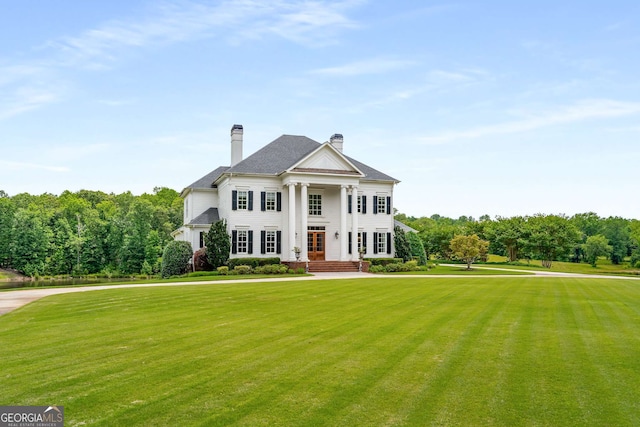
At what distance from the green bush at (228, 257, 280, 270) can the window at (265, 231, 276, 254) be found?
5.40 ft

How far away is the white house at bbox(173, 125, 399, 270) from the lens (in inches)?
1425

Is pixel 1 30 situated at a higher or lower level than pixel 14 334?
higher

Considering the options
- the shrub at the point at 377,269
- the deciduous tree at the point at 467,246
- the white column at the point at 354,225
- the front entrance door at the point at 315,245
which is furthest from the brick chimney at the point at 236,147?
the deciduous tree at the point at 467,246

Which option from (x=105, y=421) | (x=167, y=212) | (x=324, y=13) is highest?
(x=324, y=13)

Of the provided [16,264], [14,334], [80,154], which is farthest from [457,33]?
[16,264]

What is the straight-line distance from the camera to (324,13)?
20.8 m

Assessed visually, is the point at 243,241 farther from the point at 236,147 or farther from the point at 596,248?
the point at 596,248

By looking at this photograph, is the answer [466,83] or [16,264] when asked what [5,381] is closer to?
[466,83]

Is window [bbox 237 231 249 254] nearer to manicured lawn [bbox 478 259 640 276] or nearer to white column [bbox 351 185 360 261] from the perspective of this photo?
white column [bbox 351 185 360 261]

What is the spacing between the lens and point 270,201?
3722cm

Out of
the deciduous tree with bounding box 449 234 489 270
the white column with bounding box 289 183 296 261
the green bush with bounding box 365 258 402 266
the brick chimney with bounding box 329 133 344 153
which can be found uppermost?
the brick chimney with bounding box 329 133 344 153

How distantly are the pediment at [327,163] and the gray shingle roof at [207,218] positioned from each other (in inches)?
304

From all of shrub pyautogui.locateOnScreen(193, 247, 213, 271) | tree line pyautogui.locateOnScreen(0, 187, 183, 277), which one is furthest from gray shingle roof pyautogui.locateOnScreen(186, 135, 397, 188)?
tree line pyautogui.locateOnScreen(0, 187, 183, 277)

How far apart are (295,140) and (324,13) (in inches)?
831
